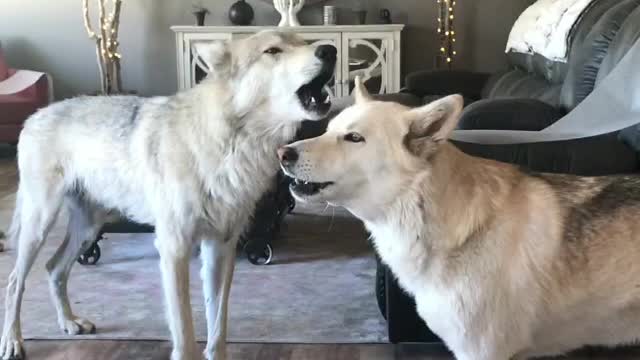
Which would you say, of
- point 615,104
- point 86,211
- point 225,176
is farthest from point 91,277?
point 615,104

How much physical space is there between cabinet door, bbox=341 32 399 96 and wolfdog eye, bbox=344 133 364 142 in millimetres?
4238

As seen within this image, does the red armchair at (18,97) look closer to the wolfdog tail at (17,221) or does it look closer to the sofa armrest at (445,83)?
the sofa armrest at (445,83)

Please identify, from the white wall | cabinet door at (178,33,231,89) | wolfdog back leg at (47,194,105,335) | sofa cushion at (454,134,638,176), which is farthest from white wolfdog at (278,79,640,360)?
the white wall

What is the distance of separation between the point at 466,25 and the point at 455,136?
4257 mm

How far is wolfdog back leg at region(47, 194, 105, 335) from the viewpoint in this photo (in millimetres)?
2582

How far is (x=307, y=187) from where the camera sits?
5.32ft

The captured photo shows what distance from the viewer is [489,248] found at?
160 centimetres

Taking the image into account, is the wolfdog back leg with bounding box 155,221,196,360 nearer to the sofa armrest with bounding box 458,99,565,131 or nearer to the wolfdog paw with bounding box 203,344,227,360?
the wolfdog paw with bounding box 203,344,227,360

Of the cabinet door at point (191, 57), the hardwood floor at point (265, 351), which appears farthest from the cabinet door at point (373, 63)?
the hardwood floor at point (265, 351)

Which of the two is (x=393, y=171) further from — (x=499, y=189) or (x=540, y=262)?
(x=540, y=262)

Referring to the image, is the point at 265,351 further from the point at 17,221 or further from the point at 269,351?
the point at 17,221

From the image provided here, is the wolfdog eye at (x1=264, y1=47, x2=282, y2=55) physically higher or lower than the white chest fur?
higher

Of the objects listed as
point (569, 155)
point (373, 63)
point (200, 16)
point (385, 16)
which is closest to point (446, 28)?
point (385, 16)

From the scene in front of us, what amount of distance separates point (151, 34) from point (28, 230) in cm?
435
